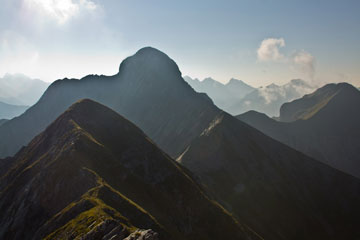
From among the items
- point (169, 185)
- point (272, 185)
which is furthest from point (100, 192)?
point (272, 185)

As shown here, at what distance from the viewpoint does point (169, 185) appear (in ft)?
289

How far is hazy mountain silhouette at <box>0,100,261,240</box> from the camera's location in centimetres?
5350

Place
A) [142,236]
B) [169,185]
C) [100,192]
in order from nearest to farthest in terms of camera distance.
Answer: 1. [142,236]
2. [100,192]
3. [169,185]

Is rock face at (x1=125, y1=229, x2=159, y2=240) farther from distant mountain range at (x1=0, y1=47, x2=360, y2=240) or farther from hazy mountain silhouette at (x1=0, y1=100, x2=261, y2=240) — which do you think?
distant mountain range at (x1=0, y1=47, x2=360, y2=240)

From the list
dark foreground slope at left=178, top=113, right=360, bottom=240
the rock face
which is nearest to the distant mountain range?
dark foreground slope at left=178, top=113, right=360, bottom=240

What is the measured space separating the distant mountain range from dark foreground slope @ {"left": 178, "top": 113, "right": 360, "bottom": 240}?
0.57m

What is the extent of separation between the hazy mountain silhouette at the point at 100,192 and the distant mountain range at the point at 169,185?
1.01 feet

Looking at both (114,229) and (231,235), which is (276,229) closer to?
(231,235)

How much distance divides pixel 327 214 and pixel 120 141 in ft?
384

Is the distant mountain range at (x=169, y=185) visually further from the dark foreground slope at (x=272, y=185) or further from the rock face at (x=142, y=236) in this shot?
the rock face at (x=142, y=236)

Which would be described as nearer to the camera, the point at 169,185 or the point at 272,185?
the point at 169,185

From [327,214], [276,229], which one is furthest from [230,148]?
[327,214]

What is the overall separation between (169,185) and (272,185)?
7695 centimetres

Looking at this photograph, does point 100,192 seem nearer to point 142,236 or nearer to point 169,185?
point 142,236
